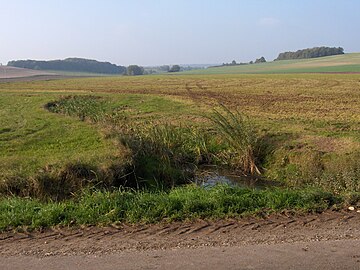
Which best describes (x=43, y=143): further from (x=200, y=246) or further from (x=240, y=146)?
(x=200, y=246)

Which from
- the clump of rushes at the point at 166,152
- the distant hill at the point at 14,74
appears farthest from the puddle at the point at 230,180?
the distant hill at the point at 14,74

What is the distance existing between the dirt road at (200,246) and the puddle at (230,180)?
675cm

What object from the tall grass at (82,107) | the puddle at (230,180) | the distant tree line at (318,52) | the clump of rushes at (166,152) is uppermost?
the distant tree line at (318,52)

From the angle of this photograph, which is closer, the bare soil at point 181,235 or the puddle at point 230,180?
the bare soil at point 181,235

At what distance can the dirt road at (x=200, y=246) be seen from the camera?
5250mm

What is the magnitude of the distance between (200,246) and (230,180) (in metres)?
8.62

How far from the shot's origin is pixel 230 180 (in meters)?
14.3

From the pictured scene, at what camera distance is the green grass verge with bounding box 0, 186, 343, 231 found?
683 cm

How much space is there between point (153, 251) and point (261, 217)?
2.14 meters

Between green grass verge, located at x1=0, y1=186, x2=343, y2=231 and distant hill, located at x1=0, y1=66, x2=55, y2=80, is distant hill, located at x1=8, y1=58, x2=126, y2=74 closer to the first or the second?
distant hill, located at x1=0, y1=66, x2=55, y2=80

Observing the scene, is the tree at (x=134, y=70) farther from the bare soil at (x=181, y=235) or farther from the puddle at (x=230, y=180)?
the bare soil at (x=181, y=235)

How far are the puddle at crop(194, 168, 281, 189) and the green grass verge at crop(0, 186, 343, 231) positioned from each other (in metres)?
5.51

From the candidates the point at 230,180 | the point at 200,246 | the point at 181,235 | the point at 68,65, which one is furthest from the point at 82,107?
the point at 68,65

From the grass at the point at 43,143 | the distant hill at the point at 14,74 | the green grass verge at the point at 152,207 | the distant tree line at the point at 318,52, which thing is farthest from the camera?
the distant tree line at the point at 318,52
